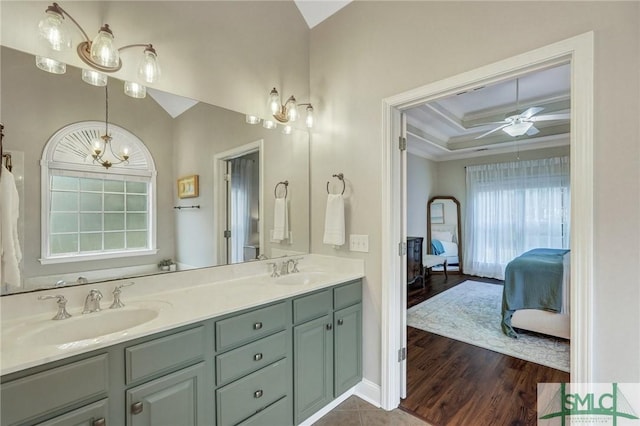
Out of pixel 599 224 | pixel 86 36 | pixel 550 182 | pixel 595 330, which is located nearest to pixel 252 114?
pixel 86 36

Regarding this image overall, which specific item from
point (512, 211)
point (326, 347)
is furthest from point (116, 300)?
point (512, 211)

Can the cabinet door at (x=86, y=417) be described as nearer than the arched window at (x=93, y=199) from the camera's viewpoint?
Yes

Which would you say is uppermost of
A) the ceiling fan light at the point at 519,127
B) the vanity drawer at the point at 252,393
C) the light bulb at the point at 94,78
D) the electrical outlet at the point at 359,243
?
the ceiling fan light at the point at 519,127

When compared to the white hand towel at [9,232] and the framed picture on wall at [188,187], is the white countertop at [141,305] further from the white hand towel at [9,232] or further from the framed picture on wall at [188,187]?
the framed picture on wall at [188,187]

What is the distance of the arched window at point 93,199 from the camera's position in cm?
139

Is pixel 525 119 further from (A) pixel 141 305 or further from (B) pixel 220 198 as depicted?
(A) pixel 141 305

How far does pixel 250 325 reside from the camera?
1.49 metres

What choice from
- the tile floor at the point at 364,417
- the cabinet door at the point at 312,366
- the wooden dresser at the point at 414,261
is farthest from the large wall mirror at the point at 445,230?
the cabinet door at the point at 312,366

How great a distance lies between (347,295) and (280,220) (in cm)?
81

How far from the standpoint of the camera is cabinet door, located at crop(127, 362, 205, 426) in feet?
3.74

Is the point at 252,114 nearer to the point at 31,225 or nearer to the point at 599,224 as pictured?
the point at 31,225

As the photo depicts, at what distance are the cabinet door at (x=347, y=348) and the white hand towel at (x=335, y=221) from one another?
0.50m

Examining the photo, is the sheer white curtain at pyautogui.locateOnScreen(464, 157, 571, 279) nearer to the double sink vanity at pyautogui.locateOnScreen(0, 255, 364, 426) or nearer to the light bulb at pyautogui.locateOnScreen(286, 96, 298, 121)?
the double sink vanity at pyautogui.locateOnScreen(0, 255, 364, 426)

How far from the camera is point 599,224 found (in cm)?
128
